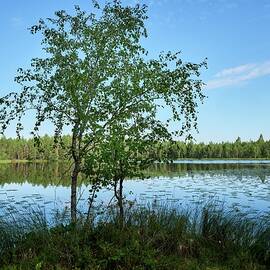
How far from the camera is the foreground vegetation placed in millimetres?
8352

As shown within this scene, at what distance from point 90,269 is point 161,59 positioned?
5.76 meters

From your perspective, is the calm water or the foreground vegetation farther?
the calm water

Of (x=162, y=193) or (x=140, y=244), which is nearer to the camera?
(x=140, y=244)

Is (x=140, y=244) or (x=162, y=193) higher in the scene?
(x=140, y=244)

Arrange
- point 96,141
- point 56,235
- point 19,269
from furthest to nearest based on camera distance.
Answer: point 96,141
point 56,235
point 19,269

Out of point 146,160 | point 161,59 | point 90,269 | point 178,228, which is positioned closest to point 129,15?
point 161,59

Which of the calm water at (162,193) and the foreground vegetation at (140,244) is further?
the calm water at (162,193)

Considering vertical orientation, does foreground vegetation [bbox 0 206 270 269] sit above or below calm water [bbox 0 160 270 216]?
above

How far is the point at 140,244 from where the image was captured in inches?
359

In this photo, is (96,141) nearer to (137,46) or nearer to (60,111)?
(60,111)

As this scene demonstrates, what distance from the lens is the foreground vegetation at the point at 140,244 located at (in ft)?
27.4

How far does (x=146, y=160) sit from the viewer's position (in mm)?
11062

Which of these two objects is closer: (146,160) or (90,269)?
(90,269)

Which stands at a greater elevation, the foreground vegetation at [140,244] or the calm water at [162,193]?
the foreground vegetation at [140,244]
